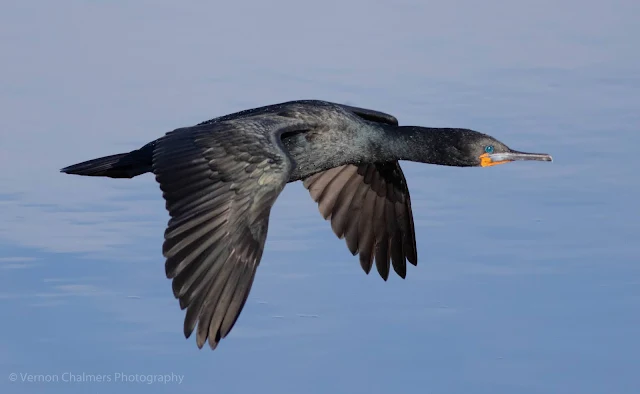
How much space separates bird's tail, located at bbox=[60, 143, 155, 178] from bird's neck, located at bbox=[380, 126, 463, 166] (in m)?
1.55

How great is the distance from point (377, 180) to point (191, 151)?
2.42 meters

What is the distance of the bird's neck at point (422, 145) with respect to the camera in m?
9.34

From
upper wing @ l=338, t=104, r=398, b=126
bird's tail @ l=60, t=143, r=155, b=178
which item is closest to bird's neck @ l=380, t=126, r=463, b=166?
upper wing @ l=338, t=104, r=398, b=126

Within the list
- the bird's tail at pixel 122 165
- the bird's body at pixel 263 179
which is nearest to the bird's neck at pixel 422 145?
the bird's body at pixel 263 179

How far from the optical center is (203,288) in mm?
7426

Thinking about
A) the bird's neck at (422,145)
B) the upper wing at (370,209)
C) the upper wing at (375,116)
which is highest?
the upper wing at (375,116)

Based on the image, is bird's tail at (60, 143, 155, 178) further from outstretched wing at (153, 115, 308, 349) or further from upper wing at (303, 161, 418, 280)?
upper wing at (303, 161, 418, 280)

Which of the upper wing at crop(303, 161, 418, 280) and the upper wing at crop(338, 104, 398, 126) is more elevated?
the upper wing at crop(338, 104, 398, 126)

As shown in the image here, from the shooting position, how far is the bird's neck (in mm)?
9336

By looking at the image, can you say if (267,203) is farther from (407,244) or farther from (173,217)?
(407,244)

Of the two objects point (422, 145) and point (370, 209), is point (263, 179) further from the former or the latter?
point (370, 209)

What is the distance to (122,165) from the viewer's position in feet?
29.8

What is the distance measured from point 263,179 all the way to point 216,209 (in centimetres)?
32

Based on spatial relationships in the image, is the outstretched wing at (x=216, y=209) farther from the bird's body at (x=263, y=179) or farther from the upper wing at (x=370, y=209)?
the upper wing at (x=370, y=209)
